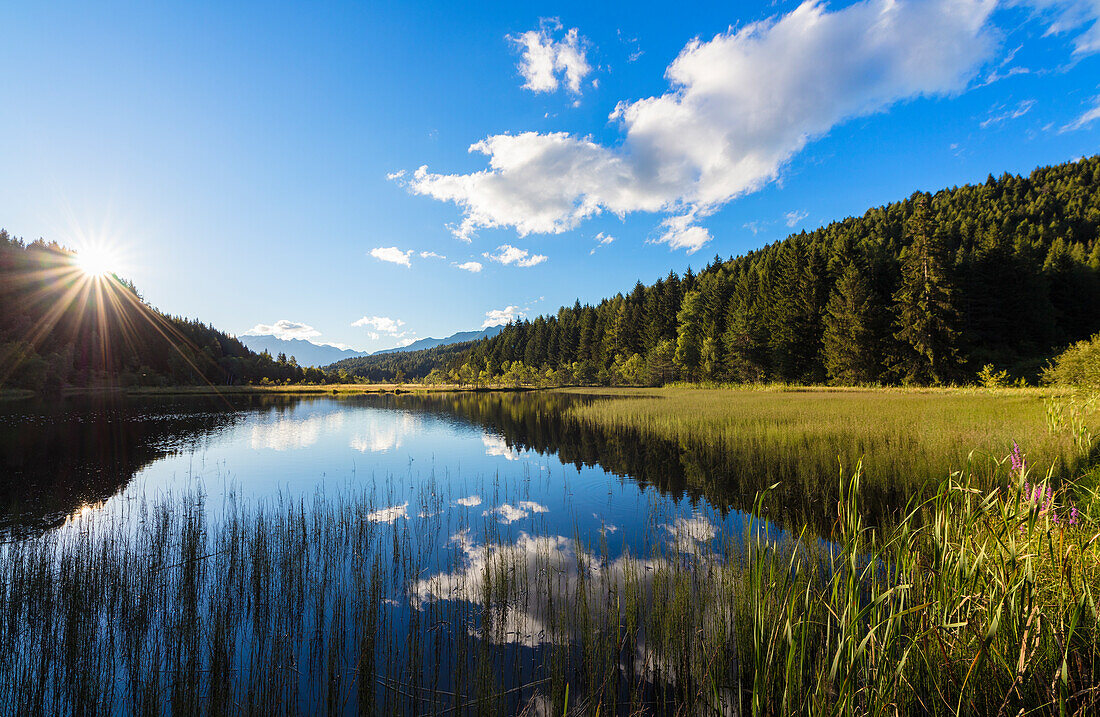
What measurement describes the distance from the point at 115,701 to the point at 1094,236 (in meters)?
118

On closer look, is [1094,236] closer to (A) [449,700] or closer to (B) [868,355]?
(B) [868,355]

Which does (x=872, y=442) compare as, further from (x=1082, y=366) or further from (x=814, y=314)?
(x=814, y=314)

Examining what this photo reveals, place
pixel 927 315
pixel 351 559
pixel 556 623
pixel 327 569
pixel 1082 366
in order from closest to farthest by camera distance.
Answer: pixel 556 623, pixel 327 569, pixel 351 559, pixel 1082 366, pixel 927 315

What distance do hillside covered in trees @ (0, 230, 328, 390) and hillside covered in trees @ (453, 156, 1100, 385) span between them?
7814 cm

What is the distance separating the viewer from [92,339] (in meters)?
79.8

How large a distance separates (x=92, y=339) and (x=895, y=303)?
133 meters

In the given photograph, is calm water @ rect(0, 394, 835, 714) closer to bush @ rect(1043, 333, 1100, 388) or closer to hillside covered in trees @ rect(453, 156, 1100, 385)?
bush @ rect(1043, 333, 1100, 388)

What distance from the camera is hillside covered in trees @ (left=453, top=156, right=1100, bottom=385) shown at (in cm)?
4222

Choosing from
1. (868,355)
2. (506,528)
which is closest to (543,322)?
(868,355)

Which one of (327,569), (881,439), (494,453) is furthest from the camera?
(494,453)

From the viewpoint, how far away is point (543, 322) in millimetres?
114062

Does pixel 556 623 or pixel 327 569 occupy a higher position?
pixel 327 569

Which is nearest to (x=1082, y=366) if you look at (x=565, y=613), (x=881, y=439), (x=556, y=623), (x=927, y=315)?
(x=881, y=439)

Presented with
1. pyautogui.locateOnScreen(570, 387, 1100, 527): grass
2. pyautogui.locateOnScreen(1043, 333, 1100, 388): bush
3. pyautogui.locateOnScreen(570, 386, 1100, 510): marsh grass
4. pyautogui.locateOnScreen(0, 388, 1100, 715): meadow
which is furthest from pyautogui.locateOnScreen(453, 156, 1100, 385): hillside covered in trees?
pyautogui.locateOnScreen(0, 388, 1100, 715): meadow
